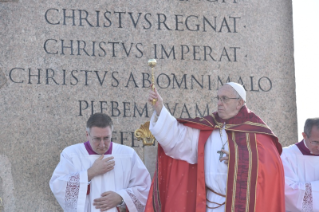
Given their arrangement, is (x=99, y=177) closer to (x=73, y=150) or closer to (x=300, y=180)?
(x=73, y=150)

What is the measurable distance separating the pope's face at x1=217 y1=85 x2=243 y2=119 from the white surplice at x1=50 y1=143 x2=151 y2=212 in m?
1.10

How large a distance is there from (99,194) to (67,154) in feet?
1.92

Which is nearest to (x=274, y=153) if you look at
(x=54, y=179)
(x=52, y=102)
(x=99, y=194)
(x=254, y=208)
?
(x=254, y=208)

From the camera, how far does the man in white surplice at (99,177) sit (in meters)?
6.72

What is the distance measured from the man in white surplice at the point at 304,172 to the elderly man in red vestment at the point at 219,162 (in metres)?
0.53

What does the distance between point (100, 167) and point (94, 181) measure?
0.20 m

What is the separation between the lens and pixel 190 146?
6.63m

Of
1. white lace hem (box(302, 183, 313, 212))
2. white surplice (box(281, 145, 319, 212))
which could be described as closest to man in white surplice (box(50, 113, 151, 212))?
white surplice (box(281, 145, 319, 212))

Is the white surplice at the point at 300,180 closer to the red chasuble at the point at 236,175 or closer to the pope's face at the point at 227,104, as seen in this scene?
the red chasuble at the point at 236,175

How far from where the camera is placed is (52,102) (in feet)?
26.5

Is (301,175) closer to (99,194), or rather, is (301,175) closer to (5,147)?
(99,194)

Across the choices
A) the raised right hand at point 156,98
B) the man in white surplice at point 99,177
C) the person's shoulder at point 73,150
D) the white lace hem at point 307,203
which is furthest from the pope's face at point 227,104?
the person's shoulder at point 73,150

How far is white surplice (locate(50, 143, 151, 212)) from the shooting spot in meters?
6.71

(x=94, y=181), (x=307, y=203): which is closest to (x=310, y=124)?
(x=307, y=203)
